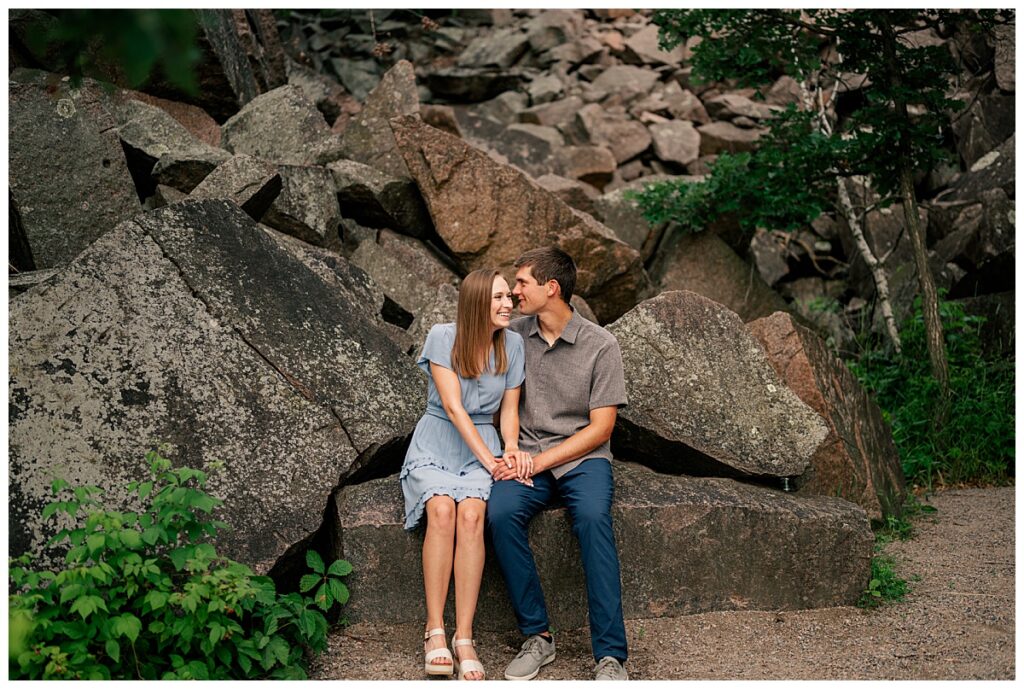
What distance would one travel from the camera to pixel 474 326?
151 inches

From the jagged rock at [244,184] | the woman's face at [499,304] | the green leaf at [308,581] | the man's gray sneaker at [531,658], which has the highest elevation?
the jagged rock at [244,184]

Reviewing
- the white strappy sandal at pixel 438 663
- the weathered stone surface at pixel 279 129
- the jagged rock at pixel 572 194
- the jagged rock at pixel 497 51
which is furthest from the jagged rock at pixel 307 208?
the jagged rock at pixel 497 51

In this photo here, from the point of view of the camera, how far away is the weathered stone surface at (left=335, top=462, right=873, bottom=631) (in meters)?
3.74

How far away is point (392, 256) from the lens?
622 centimetres

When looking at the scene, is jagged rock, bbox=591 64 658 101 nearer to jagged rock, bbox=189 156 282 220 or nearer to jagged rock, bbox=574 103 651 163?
jagged rock, bbox=574 103 651 163

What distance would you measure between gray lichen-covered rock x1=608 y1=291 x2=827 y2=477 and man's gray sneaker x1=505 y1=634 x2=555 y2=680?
4.03 feet

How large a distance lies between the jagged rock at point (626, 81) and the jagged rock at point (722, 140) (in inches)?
60.0

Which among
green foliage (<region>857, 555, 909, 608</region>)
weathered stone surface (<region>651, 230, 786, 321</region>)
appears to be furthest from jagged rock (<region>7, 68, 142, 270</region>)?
green foliage (<region>857, 555, 909, 608</region>)

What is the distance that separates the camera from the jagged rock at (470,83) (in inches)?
501

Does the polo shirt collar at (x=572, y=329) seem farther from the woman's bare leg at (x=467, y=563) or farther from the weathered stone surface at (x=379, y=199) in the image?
the weathered stone surface at (x=379, y=199)

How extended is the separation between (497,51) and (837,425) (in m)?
10.5

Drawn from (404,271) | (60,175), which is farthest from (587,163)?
(60,175)

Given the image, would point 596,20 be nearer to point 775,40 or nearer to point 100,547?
point 775,40

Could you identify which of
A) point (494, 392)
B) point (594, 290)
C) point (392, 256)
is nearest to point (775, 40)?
point (594, 290)
